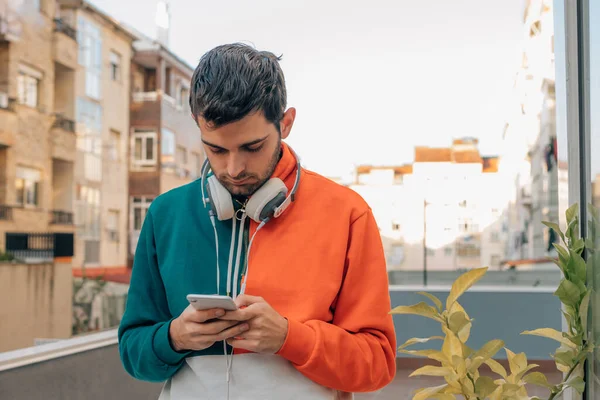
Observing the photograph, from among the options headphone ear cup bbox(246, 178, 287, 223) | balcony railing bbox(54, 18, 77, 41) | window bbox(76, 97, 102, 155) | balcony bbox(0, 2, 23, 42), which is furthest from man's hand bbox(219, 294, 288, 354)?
window bbox(76, 97, 102, 155)

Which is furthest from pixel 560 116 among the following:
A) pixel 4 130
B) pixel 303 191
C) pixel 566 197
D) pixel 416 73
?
pixel 416 73

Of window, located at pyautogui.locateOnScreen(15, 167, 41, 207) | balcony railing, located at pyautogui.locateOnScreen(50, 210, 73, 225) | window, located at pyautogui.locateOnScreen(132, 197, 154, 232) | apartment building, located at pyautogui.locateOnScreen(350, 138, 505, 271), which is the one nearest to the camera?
window, located at pyautogui.locateOnScreen(15, 167, 41, 207)

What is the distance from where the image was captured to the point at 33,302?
50.2 ft

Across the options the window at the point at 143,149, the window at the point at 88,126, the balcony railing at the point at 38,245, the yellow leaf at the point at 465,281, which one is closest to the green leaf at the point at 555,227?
the yellow leaf at the point at 465,281

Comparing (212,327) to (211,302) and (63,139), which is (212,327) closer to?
(211,302)

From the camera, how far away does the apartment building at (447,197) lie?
16.3m

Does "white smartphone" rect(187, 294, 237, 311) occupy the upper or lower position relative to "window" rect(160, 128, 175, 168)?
lower

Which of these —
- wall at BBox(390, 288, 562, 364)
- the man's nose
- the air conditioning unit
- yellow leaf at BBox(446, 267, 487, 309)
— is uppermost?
the air conditioning unit

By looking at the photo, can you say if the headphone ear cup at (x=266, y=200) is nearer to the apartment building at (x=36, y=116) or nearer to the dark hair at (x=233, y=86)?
the dark hair at (x=233, y=86)

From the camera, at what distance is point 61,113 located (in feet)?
51.9

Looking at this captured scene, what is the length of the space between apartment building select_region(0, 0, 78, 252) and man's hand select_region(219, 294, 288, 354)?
Result: 1380 centimetres

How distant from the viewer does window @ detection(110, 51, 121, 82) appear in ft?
60.2

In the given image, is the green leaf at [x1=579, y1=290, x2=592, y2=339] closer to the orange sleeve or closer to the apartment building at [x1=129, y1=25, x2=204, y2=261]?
the orange sleeve

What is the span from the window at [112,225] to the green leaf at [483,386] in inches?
685
